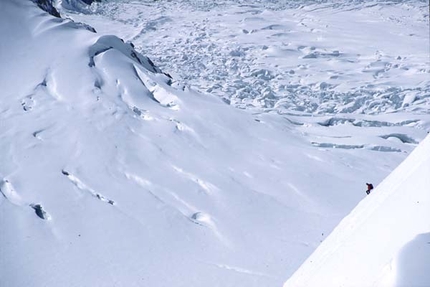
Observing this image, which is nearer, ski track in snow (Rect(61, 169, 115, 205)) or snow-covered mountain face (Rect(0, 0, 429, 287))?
snow-covered mountain face (Rect(0, 0, 429, 287))

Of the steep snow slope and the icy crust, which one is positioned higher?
the steep snow slope

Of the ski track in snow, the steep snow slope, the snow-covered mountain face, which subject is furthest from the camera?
the ski track in snow

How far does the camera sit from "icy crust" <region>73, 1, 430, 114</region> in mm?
10289

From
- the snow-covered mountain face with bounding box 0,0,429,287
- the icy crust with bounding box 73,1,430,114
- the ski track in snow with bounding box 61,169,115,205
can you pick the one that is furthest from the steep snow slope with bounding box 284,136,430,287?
the icy crust with bounding box 73,1,430,114

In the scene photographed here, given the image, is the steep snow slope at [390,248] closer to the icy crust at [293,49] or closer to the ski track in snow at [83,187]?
the ski track in snow at [83,187]

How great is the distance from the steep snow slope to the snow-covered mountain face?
6.09 ft

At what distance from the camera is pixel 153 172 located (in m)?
Answer: 5.79

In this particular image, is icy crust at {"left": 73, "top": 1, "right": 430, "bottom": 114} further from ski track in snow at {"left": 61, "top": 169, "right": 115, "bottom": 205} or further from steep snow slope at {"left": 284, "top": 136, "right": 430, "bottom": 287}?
steep snow slope at {"left": 284, "top": 136, "right": 430, "bottom": 287}

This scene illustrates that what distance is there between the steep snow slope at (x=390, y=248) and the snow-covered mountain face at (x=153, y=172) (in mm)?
1857

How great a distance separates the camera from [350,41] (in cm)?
1502

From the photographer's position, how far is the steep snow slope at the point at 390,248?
153cm

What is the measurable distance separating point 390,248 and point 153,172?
432cm

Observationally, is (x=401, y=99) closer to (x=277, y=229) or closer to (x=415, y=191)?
(x=277, y=229)

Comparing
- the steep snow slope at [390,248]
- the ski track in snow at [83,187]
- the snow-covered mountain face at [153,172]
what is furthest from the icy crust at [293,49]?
the steep snow slope at [390,248]
